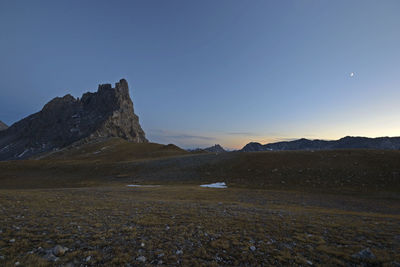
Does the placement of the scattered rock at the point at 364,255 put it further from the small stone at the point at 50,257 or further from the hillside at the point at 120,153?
the hillside at the point at 120,153

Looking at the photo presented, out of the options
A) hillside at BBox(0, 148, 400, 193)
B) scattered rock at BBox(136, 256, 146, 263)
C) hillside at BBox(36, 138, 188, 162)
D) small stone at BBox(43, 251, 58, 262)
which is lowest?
hillside at BBox(0, 148, 400, 193)

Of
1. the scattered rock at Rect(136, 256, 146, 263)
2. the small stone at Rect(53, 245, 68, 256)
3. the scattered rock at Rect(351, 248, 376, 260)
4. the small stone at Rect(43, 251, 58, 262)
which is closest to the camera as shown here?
the small stone at Rect(43, 251, 58, 262)

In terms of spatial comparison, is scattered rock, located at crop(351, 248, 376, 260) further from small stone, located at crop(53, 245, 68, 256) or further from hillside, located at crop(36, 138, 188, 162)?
hillside, located at crop(36, 138, 188, 162)

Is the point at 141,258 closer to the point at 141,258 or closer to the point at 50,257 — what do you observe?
the point at 141,258

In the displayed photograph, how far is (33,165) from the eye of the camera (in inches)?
2409

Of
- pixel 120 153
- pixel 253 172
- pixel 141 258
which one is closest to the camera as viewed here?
pixel 141 258

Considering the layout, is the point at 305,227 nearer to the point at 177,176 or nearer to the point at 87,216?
the point at 87,216

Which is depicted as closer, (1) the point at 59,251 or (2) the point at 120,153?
(1) the point at 59,251

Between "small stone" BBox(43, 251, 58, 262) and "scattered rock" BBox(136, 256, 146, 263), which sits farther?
"scattered rock" BBox(136, 256, 146, 263)

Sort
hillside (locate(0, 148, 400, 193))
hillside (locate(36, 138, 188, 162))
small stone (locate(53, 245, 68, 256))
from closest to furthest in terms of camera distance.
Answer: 1. small stone (locate(53, 245, 68, 256))
2. hillside (locate(0, 148, 400, 193))
3. hillside (locate(36, 138, 188, 162))

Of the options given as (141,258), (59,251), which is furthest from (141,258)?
(59,251)

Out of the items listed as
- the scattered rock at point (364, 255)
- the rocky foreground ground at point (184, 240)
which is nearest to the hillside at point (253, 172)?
the rocky foreground ground at point (184, 240)

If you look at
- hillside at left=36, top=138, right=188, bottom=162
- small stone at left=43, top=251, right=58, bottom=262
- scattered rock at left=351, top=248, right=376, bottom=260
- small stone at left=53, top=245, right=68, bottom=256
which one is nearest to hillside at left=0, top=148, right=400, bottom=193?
scattered rock at left=351, top=248, right=376, bottom=260

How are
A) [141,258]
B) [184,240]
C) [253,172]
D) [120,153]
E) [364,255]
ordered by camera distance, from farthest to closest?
[120,153] → [253,172] → [184,240] → [364,255] → [141,258]
